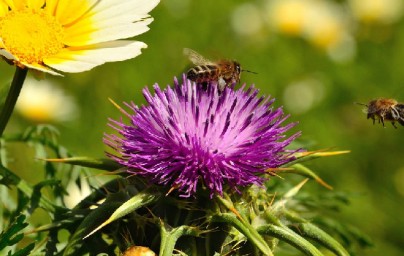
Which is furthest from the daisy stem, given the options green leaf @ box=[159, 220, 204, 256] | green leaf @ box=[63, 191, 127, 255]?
green leaf @ box=[159, 220, 204, 256]

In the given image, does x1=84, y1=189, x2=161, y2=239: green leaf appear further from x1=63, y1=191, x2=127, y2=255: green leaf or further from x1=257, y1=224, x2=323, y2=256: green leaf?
x1=257, y1=224, x2=323, y2=256: green leaf

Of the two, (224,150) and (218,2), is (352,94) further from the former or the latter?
(224,150)

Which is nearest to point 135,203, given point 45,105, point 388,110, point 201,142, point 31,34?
point 201,142

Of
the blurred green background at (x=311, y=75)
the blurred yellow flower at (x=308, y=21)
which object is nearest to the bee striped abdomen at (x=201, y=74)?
the blurred green background at (x=311, y=75)

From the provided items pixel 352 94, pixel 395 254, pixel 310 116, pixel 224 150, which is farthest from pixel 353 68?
pixel 224 150

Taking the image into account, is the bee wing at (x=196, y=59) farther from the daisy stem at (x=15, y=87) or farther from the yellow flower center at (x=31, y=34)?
the daisy stem at (x=15, y=87)

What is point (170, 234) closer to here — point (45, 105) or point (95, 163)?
point (95, 163)
